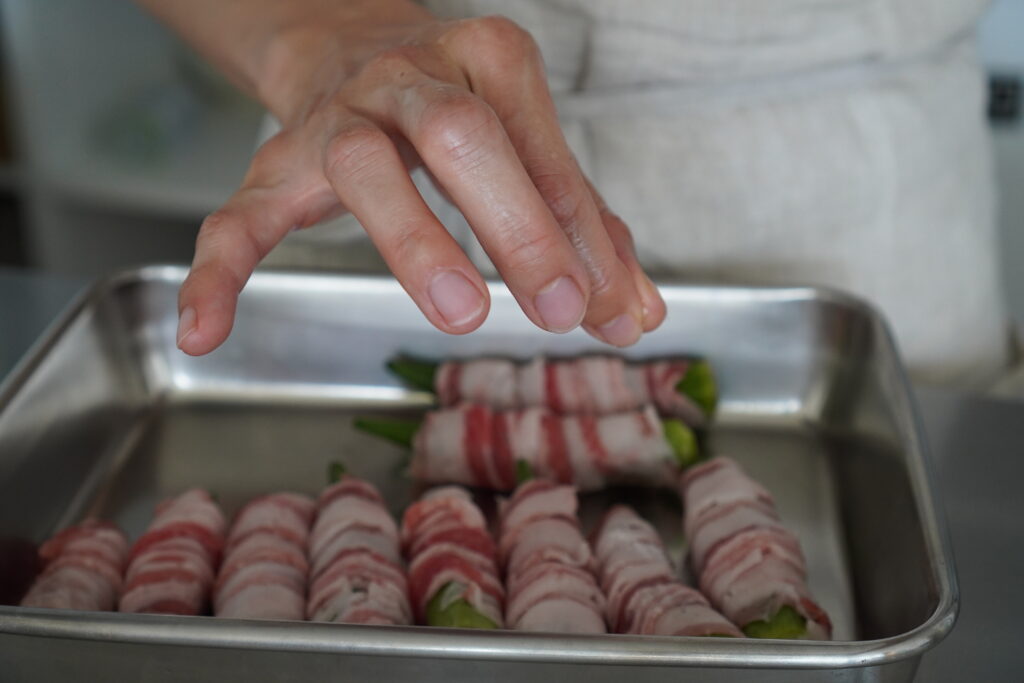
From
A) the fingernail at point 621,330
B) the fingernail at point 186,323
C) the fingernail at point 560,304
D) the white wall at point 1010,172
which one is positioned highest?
the fingernail at point 186,323

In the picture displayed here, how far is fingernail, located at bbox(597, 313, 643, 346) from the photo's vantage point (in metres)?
0.67

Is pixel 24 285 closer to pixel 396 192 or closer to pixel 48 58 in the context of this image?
pixel 396 192

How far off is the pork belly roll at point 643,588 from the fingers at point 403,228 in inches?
9.5

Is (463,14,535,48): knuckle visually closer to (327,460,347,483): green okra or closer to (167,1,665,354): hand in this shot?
(167,1,665,354): hand

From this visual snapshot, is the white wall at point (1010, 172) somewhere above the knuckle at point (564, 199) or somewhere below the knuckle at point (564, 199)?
below

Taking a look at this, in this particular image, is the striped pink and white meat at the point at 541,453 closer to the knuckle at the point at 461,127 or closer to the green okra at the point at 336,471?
the green okra at the point at 336,471

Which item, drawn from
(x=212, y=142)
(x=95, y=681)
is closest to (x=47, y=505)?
(x=95, y=681)

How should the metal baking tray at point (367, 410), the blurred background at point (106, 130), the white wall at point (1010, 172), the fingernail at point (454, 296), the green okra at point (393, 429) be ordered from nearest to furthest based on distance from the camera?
the fingernail at point (454, 296) → the metal baking tray at point (367, 410) → the green okra at point (393, 429) → the white wall at point (1010, 172) → the blurred background at point (106, 130)

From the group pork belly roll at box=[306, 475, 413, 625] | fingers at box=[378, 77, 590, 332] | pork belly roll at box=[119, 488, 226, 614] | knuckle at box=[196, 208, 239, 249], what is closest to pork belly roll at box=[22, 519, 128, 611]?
pork belly roll at box=[119, 488, 226, 614]

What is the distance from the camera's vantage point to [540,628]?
0.69 meters

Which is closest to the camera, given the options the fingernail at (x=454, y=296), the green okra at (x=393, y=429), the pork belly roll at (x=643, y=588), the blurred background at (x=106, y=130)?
the fingernail at (x=454, y=296)

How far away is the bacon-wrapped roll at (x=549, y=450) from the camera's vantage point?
88cm

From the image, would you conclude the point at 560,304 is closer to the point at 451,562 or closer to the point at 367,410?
the point at 451,562

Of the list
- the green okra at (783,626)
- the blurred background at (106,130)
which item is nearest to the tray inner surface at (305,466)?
the green okra at (783,626)
